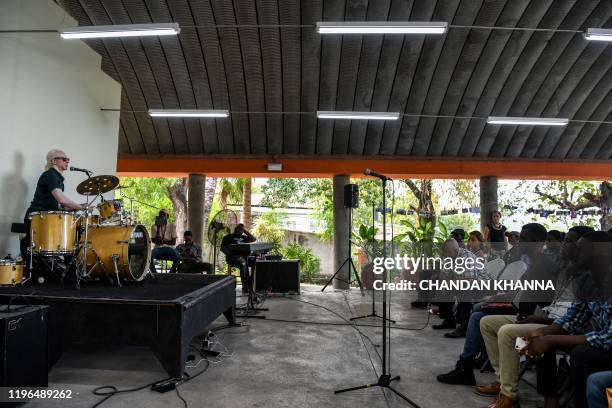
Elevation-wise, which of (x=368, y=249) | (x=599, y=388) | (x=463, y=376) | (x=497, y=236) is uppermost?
(x=497, y=236)

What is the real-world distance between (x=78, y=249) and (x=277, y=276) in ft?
13.1

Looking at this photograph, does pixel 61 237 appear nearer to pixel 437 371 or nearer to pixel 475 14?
pixel 437 371

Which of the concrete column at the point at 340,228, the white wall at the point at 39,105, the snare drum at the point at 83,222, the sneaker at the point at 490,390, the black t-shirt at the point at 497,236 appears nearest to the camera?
the sneaker at the point at 490,390

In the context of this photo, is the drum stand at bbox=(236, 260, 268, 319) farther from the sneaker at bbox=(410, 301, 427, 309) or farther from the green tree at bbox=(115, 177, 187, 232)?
the green tree at bbox=(115, 177, 187, 232)

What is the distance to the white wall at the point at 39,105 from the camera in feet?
15.2

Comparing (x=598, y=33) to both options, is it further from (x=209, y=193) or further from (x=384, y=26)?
(x=209, y=193)

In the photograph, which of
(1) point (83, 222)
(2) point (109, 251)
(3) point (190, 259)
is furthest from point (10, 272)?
(3) point (190, 259)

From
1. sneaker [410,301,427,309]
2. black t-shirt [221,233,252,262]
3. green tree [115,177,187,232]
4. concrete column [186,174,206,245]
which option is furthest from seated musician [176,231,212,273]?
green tree [115,177,187,232]

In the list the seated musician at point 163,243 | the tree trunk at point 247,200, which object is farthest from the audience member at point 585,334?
the tree trunk at point 247,200

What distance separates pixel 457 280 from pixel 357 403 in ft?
9.25

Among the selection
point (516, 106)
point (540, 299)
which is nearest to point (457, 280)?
point (540, 299)

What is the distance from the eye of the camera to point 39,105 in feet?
17.0

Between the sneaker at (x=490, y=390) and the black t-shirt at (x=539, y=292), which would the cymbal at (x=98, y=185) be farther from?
the black t-shirt at (x=539, y=292)

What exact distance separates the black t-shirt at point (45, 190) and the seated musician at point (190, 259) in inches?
112
